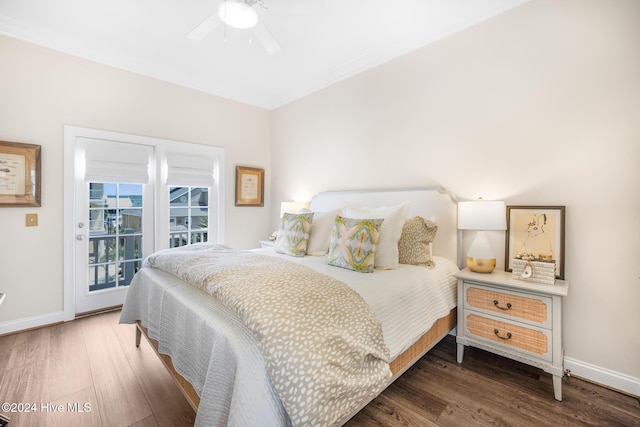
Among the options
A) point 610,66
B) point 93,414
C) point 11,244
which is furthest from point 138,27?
point 610,66

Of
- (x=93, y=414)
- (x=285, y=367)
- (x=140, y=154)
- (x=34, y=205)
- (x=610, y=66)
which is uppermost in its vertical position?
(x=610, y=66)

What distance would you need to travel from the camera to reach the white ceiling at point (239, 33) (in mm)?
2268

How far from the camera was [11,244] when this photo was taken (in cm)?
255

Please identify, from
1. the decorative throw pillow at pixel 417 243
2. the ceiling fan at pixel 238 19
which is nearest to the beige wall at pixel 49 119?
the ceiling fan at pixel 238 19

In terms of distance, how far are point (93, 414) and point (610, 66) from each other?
3752 mm

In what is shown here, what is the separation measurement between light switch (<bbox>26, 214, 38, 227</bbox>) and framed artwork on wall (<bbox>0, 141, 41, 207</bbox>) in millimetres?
116

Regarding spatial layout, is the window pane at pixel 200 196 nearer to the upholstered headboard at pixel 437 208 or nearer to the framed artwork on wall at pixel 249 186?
the framed artwork on wall at pixel 249 186

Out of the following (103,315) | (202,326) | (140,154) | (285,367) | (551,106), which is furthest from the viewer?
(140,154)

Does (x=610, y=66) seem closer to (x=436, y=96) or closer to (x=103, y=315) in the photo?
(x=436, y=96)

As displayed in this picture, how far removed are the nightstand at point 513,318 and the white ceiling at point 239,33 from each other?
6.90 ft

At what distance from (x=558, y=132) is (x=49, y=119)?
433 cm

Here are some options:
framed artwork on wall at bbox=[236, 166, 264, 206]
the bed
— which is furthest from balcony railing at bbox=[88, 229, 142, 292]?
framed artwork on wall at bbox=[236, 166, 264, 206]

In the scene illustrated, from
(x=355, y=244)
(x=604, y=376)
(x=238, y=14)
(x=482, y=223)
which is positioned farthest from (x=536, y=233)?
(x=238, y=14)

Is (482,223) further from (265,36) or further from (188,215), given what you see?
(188,215)
